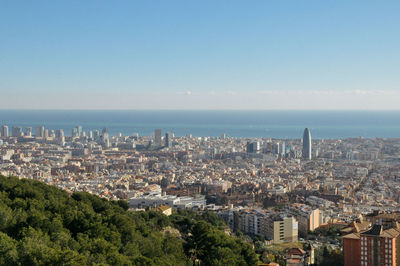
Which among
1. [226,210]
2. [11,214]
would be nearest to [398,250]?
[11,214]

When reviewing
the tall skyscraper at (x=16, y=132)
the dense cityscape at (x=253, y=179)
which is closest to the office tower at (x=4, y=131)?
the tall skyscraper at (x=16, y=132)

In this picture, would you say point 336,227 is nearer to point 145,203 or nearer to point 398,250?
point 398,250

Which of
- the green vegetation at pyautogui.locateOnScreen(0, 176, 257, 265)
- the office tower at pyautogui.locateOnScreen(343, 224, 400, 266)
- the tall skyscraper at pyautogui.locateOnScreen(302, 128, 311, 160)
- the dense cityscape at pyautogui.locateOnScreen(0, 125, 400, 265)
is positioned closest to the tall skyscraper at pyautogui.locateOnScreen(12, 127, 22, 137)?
the dense cityscape at pyautogui.locateOnScreen(0, 125, 400, 265)

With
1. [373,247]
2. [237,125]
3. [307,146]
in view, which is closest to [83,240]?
[373,247]

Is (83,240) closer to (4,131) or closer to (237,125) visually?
(4,131)

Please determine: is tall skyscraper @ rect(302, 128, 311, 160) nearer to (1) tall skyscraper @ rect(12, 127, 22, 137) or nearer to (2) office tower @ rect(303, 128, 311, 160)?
(2) office tower @ rect(303, 128, 311, 160)

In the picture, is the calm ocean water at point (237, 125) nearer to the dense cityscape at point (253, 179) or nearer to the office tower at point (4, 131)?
the office tower at point (4, 131)
